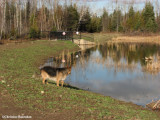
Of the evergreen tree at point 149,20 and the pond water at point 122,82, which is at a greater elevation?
the evergreen tree at point 149,20

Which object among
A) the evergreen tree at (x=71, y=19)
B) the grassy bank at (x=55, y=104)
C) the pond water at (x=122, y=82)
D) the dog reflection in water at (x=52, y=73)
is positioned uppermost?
the evergreen tree at (x=71, y=19)

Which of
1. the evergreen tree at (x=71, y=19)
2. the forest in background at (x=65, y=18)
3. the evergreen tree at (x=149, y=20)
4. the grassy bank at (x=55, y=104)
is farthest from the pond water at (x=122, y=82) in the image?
the evergreen tree at (x=149, y=20)

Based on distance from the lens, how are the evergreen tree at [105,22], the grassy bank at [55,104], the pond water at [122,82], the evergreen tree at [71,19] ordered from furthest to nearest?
the evergreen tree at [105,22] < the evergreen tree at [71,19] < the pond water at [122,82] < the grassy bank at [55,104]

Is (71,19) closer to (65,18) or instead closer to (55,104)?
(65,18)

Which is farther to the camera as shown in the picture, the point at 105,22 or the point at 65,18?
the point at 105,22

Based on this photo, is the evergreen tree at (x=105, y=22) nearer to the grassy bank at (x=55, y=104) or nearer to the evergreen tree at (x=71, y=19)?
the evergreen tree at (x=71, y=19)

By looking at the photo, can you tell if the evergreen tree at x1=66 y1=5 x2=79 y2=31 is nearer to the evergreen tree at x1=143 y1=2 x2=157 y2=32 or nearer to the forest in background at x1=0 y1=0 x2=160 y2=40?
the forest in background at x1=0 y1=0 x2=160 y2=40

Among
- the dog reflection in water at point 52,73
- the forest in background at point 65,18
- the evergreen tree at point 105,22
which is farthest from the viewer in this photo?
the evergreen tree at point 105,22

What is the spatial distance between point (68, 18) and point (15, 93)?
54194mm

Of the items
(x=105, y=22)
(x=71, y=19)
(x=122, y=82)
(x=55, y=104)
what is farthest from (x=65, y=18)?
(x=55, y=104)

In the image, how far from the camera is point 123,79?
15.5 meters

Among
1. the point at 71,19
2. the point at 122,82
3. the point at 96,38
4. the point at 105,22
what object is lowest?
the point at 122,82

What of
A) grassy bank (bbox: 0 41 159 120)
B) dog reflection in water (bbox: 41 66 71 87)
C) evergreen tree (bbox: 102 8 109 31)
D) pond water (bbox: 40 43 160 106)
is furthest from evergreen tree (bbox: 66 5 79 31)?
grassy bank (bbox: 0 41 159 120)

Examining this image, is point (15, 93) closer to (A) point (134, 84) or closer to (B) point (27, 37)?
(A) point (134, 84)
